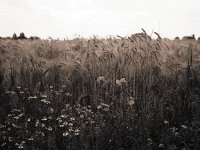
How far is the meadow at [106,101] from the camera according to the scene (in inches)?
136

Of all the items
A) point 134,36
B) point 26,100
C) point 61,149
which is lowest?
point 61,149

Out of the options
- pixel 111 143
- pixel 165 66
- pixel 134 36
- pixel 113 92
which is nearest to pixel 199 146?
pixel 111 143

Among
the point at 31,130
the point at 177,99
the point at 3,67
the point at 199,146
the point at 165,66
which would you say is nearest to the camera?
the point at 199,146

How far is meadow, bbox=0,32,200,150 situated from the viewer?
136 inches

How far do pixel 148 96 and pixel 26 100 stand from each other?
1369 millimetres

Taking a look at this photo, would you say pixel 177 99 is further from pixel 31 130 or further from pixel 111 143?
pixel 31 130

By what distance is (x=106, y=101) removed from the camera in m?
4.08

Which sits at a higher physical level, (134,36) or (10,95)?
(134,36)

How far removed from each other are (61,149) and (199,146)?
4.12 feet

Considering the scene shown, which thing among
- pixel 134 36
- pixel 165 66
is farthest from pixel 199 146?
pixel 134 36

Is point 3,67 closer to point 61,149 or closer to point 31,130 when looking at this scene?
point 31,130

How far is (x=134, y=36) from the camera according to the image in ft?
18.8

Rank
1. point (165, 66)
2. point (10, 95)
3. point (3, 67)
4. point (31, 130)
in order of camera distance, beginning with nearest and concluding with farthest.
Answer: point (31, 130) < point (10, 95) < point (165, 66) < point (3, 67)

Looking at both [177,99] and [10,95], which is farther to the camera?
[10,95]
